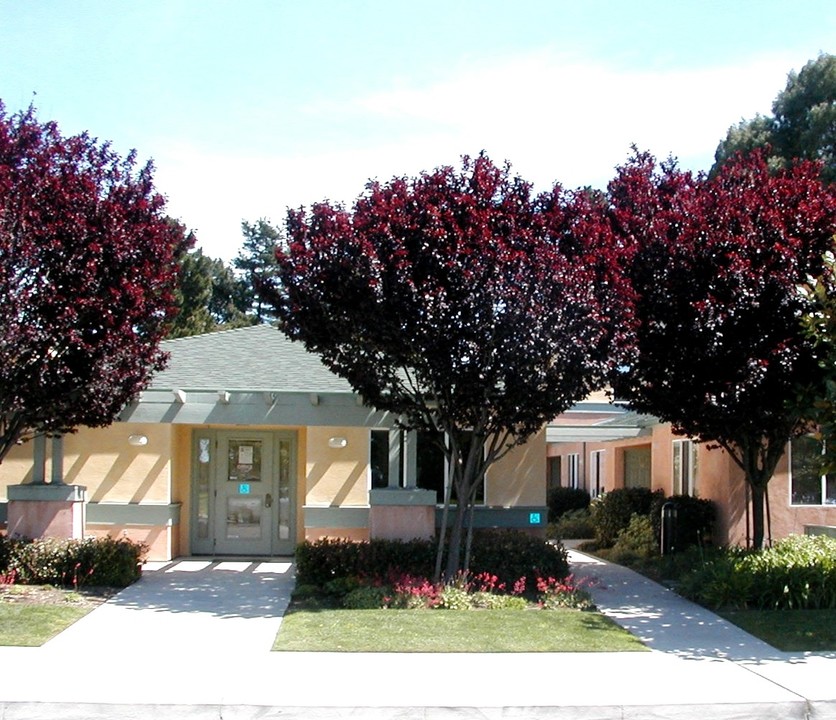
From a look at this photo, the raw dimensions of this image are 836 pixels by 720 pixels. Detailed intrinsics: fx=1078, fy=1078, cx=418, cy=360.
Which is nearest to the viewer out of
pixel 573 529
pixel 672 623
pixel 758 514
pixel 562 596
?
pixel 672 623

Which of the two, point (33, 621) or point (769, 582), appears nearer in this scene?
point (33, 621)

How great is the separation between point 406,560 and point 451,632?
315 centimetres

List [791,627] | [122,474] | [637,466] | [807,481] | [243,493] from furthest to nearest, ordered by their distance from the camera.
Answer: [637,466] → [243,493] → [807,481] → [122,474] → [791,627]

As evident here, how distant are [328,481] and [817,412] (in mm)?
7751

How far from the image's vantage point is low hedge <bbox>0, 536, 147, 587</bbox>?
13805 mm

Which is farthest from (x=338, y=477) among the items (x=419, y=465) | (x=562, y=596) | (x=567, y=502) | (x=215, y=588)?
(x=567, y=502)

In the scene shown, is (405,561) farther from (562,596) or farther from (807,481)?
(807,481)

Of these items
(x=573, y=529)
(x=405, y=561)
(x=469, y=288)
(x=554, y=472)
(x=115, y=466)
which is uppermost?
(x=469, y=288)

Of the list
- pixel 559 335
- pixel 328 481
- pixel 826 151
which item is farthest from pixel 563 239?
pixel 826 151

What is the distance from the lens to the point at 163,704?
846 cm

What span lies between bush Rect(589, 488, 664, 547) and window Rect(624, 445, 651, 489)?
8.65ft

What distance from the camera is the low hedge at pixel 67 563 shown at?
13.8 m

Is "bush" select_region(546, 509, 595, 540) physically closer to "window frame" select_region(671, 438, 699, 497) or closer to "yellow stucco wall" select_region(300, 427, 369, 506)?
"window frame" select_region(671, 438, 699, 497)

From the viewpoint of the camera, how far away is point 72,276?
1301 cm
